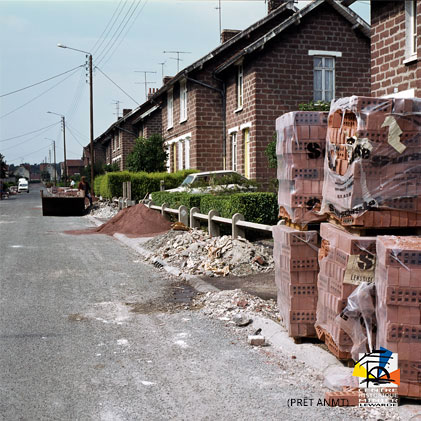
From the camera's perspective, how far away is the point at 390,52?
37.5 feet

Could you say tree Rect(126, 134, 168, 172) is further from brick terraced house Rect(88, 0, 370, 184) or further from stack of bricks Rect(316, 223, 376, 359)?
stack of bricks Rect(316, 223, 376, 359)

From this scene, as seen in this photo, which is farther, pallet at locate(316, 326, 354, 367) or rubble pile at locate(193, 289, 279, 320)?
rubble pile at locate(193, 289, 279, 320)

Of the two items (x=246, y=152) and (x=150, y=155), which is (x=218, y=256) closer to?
(x=246, y=152)

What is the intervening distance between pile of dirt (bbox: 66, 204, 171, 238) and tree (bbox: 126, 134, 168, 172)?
12849mm

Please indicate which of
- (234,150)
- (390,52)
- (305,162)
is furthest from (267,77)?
(305,162)

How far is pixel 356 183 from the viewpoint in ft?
14.6

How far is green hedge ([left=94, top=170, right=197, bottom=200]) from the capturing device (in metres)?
28.1

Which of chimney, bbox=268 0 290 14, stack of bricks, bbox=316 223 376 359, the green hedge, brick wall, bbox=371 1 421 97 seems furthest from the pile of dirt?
chimney, bbox=268 0 290 14

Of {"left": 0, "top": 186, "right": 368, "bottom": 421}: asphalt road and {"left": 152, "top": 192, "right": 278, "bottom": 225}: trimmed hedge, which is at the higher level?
{"left": 152, "top": 192, "right": 278, "bottom": 225}: trimmed hedge

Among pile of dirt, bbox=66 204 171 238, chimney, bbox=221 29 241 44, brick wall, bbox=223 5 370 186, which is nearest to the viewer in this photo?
pile of dirt, bbox=66 204 171 238

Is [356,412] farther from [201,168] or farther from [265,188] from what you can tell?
[201,168]

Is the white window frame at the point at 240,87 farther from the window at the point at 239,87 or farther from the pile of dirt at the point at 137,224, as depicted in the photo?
the pile of dirt at the point at 137,224

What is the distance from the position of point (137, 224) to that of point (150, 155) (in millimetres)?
14976

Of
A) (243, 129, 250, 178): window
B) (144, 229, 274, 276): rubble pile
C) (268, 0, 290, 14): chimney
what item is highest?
(268, 0, 290, 14): chimney
